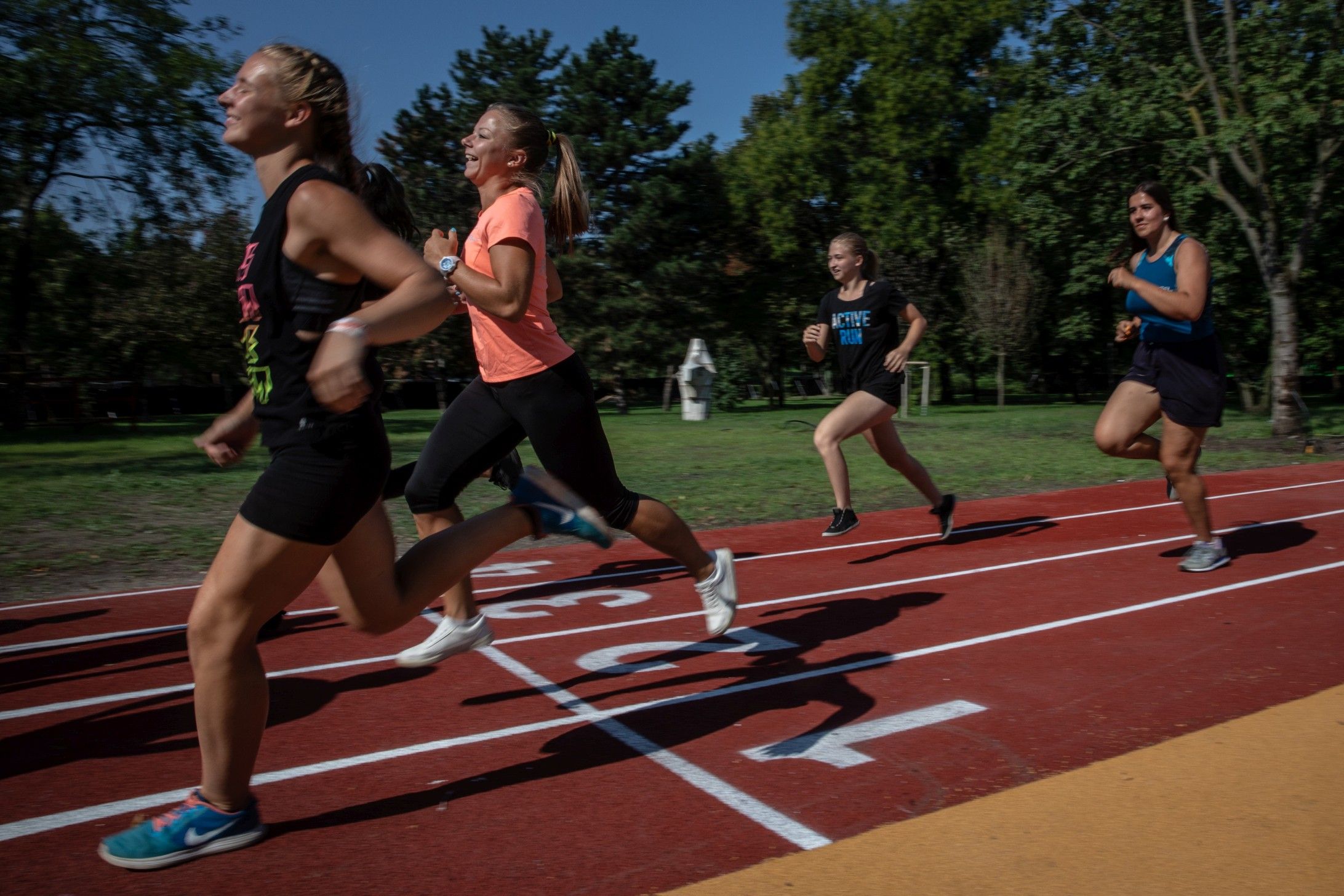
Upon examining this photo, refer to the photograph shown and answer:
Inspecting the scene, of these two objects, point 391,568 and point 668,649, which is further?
point 668,649

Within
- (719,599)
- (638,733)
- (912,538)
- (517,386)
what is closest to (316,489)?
(517,386)

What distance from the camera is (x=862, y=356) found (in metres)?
7.08

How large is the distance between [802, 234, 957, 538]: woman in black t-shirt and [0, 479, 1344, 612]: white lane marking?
52 centimetres

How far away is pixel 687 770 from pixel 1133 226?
441 centimetres

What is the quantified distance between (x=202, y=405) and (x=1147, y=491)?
44.2 meters

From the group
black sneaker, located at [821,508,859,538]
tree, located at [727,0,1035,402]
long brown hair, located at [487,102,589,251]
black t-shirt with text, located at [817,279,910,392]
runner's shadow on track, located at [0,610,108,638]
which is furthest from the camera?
tree, located at [727,0,1035,402]

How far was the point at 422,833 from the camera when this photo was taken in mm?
2877

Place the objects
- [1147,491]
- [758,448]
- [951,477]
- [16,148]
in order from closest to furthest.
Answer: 1. [1147,491]
2. [951,477]
3. [758,448]
4. [16,148]

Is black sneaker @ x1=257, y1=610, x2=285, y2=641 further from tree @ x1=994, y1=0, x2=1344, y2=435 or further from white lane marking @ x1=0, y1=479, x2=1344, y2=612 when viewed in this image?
tree @ x1=994, y1=0, x2=1344, y2=435

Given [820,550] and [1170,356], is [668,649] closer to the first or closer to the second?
[820,550]

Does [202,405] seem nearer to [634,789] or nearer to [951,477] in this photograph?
[951,477]

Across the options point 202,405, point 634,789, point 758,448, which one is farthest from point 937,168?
point 634,789

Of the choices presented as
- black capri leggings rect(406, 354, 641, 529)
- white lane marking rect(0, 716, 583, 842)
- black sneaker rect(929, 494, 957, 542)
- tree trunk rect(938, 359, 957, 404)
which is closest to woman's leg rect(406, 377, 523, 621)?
black capri leggings rect(406, 354, 641, 529)

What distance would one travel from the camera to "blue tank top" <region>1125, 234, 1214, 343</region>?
5.85 m
